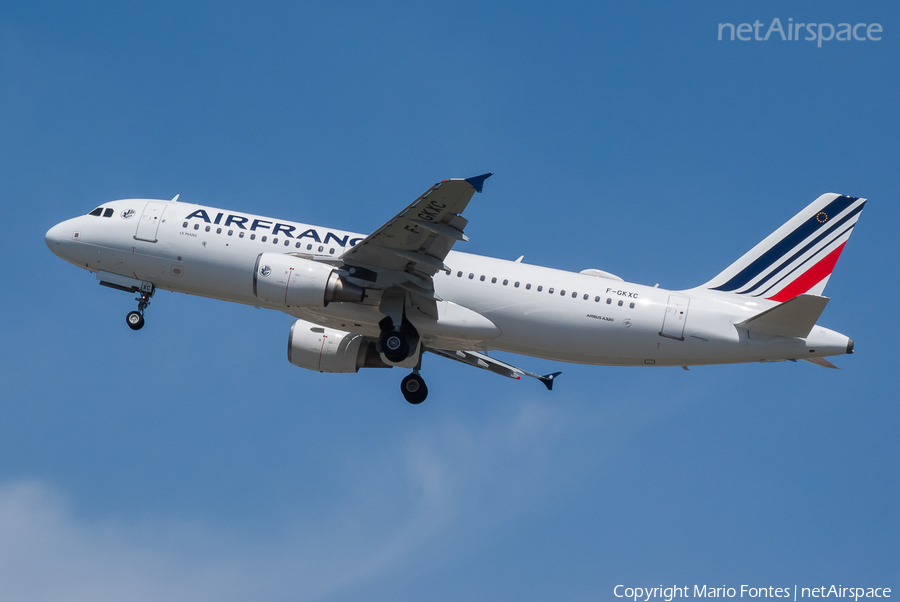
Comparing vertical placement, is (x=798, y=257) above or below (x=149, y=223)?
above

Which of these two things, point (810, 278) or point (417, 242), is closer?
point (417, 242)

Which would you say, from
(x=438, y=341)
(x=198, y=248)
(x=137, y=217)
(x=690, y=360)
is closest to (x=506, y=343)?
(x=438, y=341)

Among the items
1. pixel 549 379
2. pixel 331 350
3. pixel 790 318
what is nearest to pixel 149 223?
pixel 331 350

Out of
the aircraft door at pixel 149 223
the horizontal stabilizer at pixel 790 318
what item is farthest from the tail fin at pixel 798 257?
the aircraft door at pixel 149 223

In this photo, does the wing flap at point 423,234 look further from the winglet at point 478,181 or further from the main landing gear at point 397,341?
the main landing gear at point 397,341

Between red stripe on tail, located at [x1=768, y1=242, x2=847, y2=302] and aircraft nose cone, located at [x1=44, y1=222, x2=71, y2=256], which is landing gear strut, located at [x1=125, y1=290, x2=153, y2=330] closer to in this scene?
aircraft nose cone, located at [x1=44, y1=222, x2=71, y2=256]

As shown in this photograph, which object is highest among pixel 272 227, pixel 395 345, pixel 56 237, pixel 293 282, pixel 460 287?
pixel 272 227

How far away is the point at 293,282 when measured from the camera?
1100 inches

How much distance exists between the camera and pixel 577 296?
29219 millimetres

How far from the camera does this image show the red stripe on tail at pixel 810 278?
3009cm

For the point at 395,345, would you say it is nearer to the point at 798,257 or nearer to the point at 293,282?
the point at 293,282

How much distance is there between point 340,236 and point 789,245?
15.0 meters

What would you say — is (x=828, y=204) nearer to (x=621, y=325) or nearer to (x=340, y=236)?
(x=621, y=325)

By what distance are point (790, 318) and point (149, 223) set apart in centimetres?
2103
